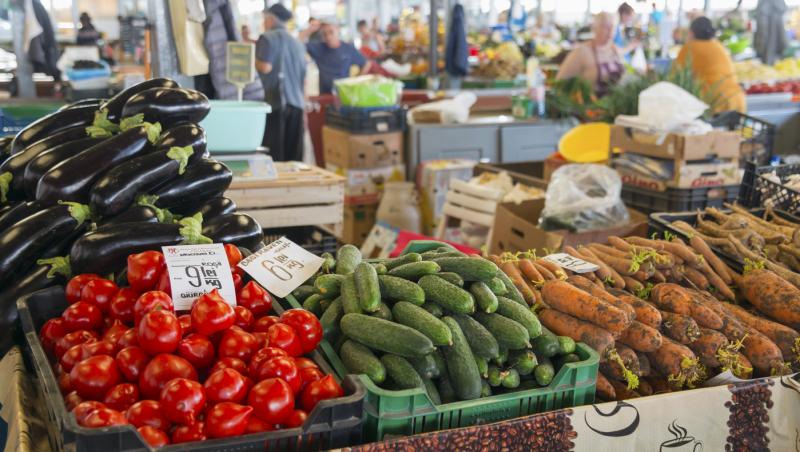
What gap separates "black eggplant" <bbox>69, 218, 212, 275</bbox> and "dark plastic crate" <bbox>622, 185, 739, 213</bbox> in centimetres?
282

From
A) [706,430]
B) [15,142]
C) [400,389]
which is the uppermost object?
[15,142]

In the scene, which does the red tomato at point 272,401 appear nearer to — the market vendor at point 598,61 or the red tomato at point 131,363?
the red tomato at point 131,363

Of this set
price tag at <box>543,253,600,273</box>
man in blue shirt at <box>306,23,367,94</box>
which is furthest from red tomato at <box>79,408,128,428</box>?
man in blue shirt at <box>306,23,367,94</box>

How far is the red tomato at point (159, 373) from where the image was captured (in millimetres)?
1604

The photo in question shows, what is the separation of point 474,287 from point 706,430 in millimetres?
690

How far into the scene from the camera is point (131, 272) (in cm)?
202

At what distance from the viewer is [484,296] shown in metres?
2.01

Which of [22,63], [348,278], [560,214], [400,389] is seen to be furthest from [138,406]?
[22,63]

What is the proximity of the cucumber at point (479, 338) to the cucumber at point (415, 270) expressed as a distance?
0.53ft

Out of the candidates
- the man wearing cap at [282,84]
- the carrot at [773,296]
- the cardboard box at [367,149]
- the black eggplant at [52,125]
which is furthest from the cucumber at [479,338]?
the man wearing cap at [282,84]

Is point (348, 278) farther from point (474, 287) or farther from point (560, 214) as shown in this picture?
point (560, 214)

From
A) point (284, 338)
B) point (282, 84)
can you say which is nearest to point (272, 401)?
point (284, 338)

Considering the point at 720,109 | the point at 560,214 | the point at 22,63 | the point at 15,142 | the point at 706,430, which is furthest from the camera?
the point at 22,63

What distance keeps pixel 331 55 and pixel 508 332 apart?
785cm
